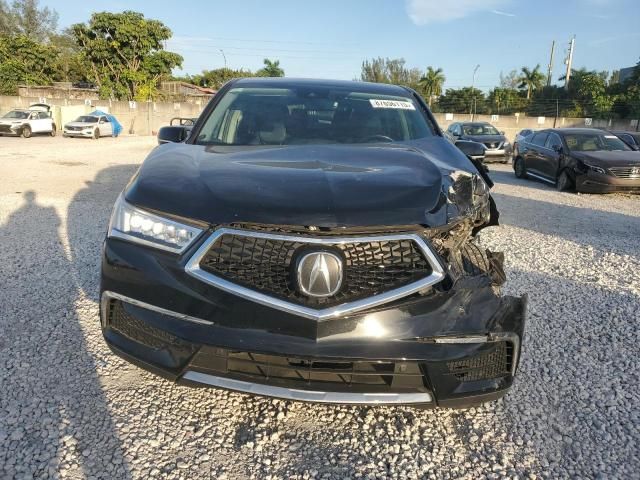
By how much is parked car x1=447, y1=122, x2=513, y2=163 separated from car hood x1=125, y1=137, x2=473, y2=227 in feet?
51.7

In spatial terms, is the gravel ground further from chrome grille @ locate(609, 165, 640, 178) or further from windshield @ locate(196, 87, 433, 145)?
chrome grille @ locate(609, 165, 640, 178)

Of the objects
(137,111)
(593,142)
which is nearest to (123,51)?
(137,111)

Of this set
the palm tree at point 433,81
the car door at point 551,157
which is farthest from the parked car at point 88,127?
the palm tree at point 433,81

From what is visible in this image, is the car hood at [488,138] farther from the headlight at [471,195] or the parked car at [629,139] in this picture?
the headlight at [471,195]

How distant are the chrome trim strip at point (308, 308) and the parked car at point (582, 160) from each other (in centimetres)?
1028

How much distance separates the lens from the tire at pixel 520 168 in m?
13.8

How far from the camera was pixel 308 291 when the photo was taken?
6.33 ft

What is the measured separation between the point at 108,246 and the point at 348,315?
3.60ft

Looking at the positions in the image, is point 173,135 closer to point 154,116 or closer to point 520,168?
point 520,168

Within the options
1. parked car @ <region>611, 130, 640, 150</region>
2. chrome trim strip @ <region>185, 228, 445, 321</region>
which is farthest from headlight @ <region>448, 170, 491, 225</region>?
parked car @ <region>611, 130, 640, 150</region>

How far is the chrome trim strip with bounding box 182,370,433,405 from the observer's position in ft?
6.57

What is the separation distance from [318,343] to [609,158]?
10978mm

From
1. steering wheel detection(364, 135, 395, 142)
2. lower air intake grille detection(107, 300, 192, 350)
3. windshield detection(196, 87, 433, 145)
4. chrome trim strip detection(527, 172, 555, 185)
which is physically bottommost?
chrome trim strip detection(527, 172, 555, 185)

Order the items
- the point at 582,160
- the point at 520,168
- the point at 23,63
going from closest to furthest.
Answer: the point at 582,160, the point at 520,168, the point at 23,63
